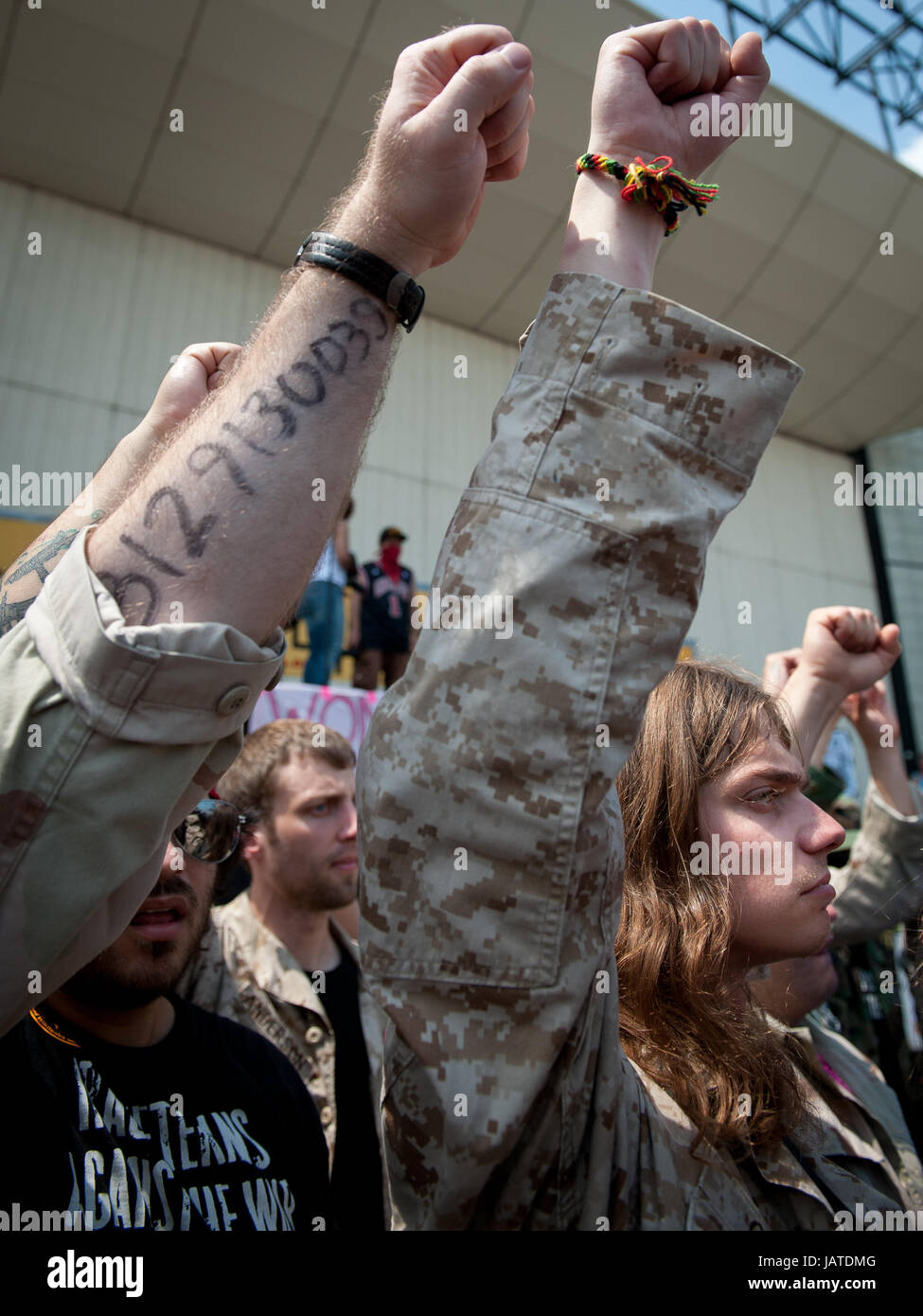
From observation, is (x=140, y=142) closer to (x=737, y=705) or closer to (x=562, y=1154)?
(x=737, y=705)

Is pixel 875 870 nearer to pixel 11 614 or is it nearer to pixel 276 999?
pixel 276 999

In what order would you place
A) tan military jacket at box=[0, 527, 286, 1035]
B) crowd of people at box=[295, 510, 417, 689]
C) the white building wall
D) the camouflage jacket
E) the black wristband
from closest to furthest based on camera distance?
tan military jacket at box=[0, 527, 286, 1035] < the black wristband < the camouflage jacket < crowd of people at box=[295, 510, 417, 689] < the white building wall

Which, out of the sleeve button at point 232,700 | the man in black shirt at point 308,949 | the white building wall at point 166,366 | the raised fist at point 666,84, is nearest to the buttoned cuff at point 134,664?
the sleeve button at point 232,700

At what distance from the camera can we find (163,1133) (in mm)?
1367

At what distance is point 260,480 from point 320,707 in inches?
136

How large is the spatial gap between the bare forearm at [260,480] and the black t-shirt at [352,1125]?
5.57 ft

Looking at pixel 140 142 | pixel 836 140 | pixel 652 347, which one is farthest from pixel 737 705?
pixel 836 140

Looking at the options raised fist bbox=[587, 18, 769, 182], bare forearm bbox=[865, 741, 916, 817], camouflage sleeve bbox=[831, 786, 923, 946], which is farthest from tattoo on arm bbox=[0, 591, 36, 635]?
bare forearm bbox=[865, 741, 916, 817]

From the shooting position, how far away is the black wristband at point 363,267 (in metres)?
0.91

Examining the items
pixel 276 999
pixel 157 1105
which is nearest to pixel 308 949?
pixel 276 999

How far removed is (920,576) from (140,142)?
1166 centimetres

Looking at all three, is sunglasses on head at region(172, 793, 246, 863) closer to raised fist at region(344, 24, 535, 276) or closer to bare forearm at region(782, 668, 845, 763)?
raised fist at region(344, 24, 535, 276)

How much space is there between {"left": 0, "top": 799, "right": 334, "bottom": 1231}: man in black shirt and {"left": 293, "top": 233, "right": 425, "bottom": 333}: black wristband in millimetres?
1127

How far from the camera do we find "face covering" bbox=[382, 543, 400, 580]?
732 centimetres
